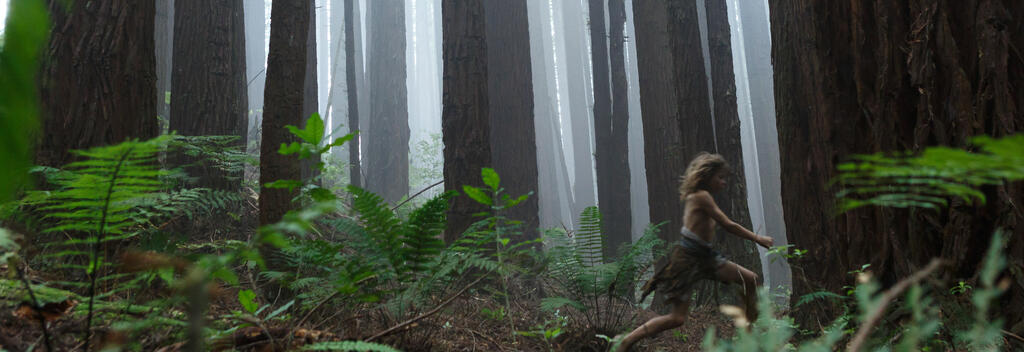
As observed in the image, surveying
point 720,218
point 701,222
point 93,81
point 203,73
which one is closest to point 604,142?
point 203,73

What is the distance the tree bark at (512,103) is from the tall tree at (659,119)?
6.62 feet

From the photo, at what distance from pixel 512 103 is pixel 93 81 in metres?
7.99

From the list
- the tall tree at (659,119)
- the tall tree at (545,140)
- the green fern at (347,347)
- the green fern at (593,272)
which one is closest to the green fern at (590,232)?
the green fern at (593,272)

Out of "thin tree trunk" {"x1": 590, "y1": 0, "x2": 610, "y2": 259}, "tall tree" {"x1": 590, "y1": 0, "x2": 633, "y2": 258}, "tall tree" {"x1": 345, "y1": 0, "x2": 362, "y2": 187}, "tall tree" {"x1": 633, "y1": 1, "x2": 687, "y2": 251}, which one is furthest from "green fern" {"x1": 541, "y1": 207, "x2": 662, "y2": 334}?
"tall tree" {"x1": 345, "y1": 0, "x2": 362, "y2": 187}

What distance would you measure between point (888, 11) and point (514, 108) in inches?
327

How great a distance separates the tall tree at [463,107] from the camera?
7156 mm

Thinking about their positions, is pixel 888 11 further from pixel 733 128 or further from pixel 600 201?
pixel 600 201

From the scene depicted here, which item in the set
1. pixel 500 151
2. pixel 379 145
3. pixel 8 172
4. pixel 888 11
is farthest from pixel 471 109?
pixel 379 145

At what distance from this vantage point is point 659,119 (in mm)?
9945

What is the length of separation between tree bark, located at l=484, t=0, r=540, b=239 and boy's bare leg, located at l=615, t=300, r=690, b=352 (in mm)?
5978

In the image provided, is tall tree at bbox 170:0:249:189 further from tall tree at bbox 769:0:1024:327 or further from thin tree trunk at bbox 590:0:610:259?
thin tree trunk at bbox 590:0:610:259

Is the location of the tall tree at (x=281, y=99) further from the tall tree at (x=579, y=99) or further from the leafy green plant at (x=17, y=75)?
the tall tree at (x=579, y=99)

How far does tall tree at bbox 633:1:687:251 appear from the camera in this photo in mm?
9141

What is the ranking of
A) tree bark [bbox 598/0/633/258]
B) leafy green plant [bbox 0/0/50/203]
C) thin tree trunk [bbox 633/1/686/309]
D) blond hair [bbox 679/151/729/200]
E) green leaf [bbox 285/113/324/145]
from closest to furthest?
leafy green plant [bbox 0/0/50/203] < green leaf [bbox 285/113/324/145] < blond hair [bbox 679/151/729/200] < thin tree trunk [bbox 633/1/686/309] < tree bark [bbox 598/0/633/258]
